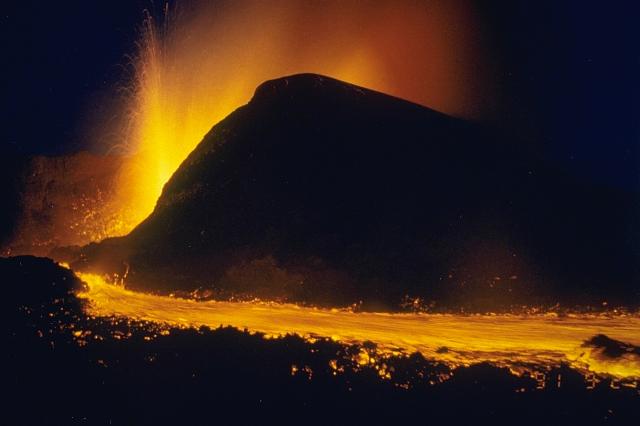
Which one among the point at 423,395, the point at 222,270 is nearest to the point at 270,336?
the point at 423,395

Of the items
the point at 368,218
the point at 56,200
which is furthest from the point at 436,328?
the point at 56,200

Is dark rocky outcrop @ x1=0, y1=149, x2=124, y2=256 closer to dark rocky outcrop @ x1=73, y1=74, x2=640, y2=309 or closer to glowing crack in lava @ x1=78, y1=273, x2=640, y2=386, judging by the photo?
dark rocky outcrop @ x1=73, y1=74, x2=640, y2=309

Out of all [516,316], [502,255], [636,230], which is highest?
[636,230]

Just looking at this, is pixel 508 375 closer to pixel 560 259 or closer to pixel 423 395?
pixel 423 395

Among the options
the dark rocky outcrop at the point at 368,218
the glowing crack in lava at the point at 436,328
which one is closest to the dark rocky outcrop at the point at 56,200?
the dark rocky outcrop at the point at 368,218

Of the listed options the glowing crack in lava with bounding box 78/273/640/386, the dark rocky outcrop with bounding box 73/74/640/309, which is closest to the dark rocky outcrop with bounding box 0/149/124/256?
the dark rocky outcrop with bounding box 73/74/640/309
